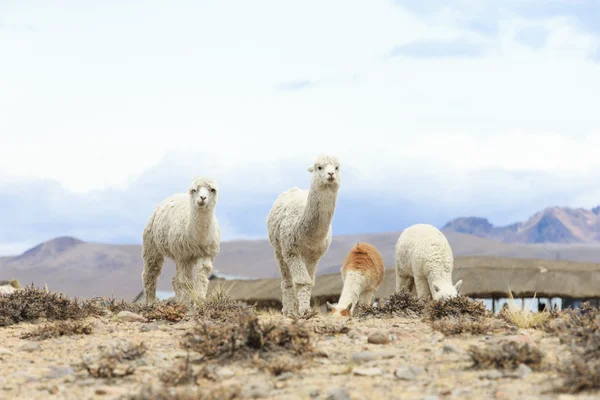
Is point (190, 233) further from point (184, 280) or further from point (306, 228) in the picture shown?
point (306, 228)

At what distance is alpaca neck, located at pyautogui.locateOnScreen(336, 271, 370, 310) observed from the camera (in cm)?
1521

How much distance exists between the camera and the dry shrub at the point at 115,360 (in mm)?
8070

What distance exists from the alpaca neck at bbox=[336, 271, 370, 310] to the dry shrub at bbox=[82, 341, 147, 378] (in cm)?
671

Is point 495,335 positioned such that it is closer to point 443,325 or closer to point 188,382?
point 443,325

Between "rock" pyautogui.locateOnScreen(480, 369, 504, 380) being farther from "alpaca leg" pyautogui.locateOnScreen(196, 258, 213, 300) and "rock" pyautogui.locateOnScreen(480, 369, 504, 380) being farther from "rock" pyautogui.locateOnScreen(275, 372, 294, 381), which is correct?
"alpaca leg" pyautogui.locateOnScreen(196, 258, 213, 300)

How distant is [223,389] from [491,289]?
20115 mm

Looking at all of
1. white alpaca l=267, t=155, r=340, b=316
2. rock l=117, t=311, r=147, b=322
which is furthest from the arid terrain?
white alpaca l=267, t=155, r=340, b=316

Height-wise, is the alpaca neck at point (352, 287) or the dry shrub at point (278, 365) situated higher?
the alpaca neck at point (352, 287)

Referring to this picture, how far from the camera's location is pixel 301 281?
43.0 ft

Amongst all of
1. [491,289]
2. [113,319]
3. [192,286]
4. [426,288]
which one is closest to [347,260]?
[426,288]

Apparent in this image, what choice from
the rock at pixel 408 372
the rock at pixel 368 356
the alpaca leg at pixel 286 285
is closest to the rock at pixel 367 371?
the rock at pixel 408 372

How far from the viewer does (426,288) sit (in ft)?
51.2

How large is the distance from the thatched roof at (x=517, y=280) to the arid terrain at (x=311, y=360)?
14937 mm

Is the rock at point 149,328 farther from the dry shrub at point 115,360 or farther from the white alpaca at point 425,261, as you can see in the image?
the white alpaca at point 425,261
